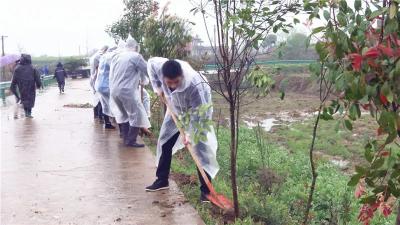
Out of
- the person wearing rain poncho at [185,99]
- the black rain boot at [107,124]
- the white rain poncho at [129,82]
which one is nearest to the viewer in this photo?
the person wearing rain poncho at [185,99]

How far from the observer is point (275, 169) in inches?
325

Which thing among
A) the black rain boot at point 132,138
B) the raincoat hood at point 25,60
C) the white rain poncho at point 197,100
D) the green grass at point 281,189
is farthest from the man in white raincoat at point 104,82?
the white rain poncho at point 197,100

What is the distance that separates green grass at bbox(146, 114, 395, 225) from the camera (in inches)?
173

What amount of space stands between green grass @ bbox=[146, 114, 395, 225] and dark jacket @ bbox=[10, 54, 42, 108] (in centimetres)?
442

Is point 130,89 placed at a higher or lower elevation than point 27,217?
higher

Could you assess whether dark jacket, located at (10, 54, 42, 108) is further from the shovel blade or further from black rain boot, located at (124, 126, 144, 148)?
the shovel blade

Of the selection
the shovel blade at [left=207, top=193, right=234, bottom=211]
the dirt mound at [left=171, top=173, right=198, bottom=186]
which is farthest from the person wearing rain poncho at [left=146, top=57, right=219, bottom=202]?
the dirt mound at [left=171, top=173, right=198, bottom=186]

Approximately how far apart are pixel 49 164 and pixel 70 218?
237 centimetres

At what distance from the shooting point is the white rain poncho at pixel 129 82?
7.15 meters

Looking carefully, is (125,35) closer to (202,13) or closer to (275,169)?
(275,169)

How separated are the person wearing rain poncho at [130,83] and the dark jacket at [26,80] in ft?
15.4

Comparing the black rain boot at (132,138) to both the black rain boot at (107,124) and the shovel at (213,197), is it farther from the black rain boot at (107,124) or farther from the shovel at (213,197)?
the shovel at (213,197)

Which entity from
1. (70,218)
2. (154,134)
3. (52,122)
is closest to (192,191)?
(70,218)

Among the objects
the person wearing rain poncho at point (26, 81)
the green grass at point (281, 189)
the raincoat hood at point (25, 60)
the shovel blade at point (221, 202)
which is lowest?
the green grass at point (281, 189)
